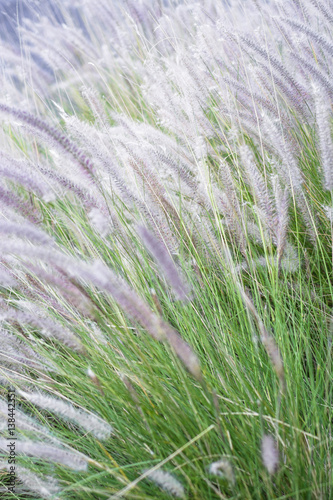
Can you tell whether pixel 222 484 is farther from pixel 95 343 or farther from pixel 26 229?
pixel 26 229

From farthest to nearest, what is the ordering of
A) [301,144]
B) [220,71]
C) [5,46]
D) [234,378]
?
1. [5,46]
2. [220,71]
3. [301,144]
4. [234,378]

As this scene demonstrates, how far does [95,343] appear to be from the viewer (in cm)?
82

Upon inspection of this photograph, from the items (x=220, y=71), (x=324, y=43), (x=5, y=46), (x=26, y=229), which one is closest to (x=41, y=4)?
(x=5, y=46)

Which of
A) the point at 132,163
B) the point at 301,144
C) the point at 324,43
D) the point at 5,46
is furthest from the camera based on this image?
the point at 5,46

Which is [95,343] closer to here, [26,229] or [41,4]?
[26,229]

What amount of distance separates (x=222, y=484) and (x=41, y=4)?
4.32 m

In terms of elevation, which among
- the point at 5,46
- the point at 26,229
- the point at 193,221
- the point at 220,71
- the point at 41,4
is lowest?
the point at 26,229

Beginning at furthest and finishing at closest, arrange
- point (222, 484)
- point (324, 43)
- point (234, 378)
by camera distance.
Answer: point (324, 43) < point (234, 378) < point (222, 484)

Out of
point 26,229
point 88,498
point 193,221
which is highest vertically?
point 193,221

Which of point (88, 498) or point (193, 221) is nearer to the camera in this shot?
point (88, 498)

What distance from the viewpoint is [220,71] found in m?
1.45

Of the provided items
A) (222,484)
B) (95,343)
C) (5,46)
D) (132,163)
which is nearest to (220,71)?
(132,163)

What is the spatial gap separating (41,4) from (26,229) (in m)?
4.09

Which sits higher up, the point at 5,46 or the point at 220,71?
the point at 5,46
